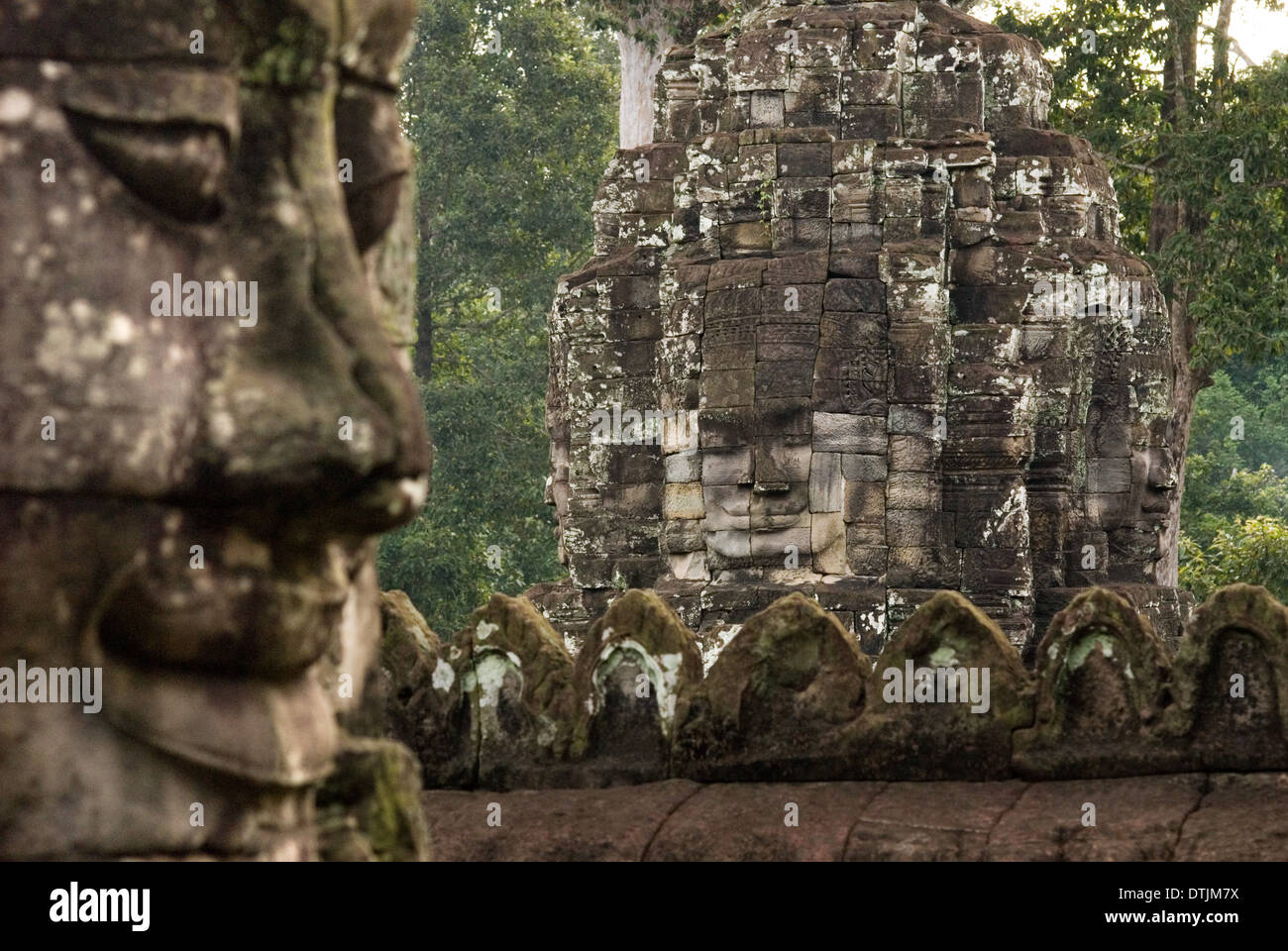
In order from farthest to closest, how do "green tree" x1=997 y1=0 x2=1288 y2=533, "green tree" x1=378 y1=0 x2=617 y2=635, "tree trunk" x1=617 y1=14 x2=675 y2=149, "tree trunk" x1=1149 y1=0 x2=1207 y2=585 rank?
"green tree" x1=378 y1=0 x2=617 y2=635 → "tree trunk" x1=617 y1=14 x2=675 y2=149 → "tree trunk" x1=1149 y1=0 x2=1207 y2=585 → "green tree" x1=997 y1=0 x2=1288 y2=533

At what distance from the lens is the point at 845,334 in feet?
48.4

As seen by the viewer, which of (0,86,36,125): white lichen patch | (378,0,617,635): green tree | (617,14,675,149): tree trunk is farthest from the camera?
(378,0,617,635): green tree

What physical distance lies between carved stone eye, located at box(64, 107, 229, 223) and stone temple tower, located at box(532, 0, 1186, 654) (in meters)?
11.1

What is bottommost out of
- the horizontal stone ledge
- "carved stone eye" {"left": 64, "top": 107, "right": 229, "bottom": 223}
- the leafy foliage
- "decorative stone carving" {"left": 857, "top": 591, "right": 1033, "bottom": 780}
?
the horizontal stone ledge

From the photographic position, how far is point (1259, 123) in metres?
22.6

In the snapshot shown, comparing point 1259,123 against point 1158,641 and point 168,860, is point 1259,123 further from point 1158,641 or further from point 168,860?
point 168,860

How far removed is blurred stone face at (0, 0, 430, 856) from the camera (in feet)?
10.8

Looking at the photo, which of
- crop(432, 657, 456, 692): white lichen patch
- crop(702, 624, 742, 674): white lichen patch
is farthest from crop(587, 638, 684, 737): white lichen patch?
crop(702, 624, 742, 674): white lichen patch

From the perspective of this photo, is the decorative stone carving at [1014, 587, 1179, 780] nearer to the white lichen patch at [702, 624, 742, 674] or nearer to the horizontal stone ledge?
the horizontal stone ledge

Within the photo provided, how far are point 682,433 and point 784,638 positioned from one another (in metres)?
7.93

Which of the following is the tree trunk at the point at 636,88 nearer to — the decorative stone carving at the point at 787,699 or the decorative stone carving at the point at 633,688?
the decorative stone carving at the point at 633,688

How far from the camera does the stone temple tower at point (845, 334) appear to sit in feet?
48.5

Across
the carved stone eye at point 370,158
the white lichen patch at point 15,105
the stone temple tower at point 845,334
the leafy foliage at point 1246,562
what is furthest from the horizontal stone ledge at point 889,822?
the leafy foliage at point 1246,562

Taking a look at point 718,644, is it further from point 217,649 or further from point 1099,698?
point 217,649
